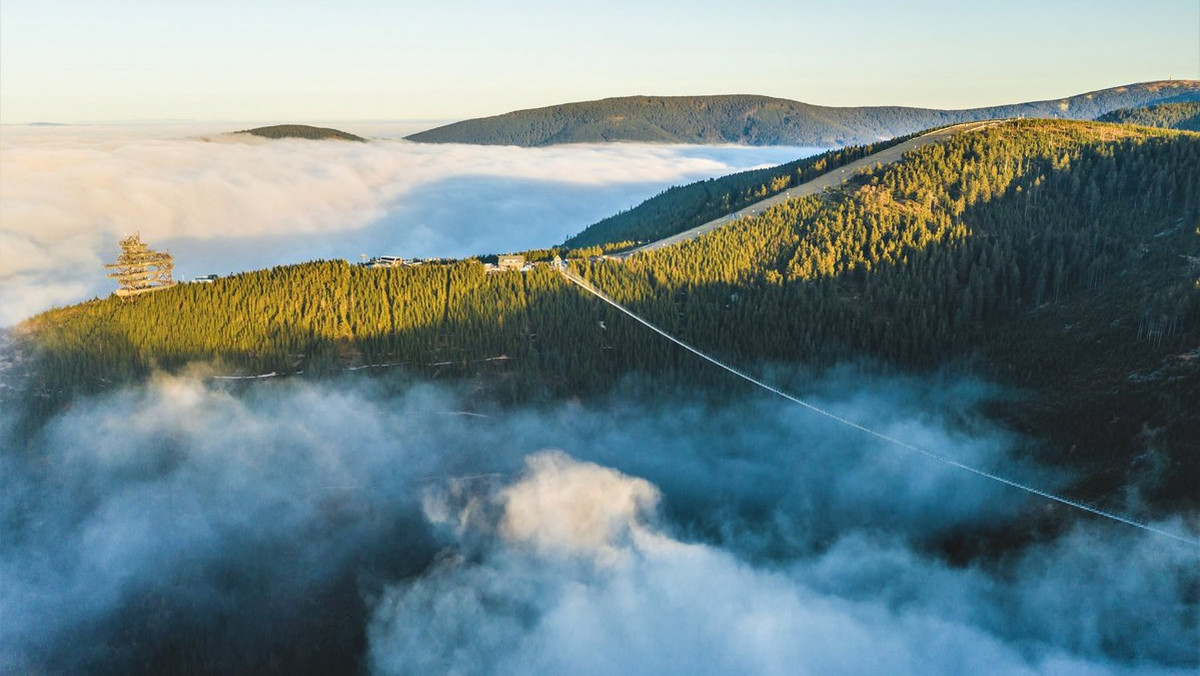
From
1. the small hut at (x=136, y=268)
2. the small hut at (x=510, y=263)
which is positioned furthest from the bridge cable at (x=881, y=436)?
the small hut at (x=136, y=268)

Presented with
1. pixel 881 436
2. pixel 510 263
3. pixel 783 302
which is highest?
pixel 510 263

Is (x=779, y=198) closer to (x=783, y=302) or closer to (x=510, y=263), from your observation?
(x=783, y=302)

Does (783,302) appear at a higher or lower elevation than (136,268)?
lower

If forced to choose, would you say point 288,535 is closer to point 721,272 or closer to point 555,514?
point 555,514

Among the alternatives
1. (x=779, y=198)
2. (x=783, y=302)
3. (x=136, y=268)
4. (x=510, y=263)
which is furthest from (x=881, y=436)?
(x=136, y=268)

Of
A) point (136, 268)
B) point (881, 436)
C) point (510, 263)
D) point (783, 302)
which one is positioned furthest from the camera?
point (510, 263)

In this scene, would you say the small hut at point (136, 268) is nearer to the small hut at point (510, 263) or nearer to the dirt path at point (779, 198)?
the small hut at point (510, 263)

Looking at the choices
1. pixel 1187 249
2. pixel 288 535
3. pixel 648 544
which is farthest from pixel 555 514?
pixel 1187 249
